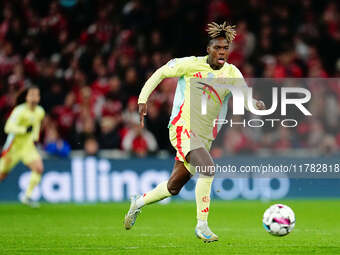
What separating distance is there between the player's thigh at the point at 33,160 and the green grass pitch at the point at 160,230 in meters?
0.76

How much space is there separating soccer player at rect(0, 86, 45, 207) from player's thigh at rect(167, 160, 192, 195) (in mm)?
6656

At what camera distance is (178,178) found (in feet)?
28.9

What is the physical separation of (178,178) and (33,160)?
691cm

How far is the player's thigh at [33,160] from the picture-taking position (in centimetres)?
1508

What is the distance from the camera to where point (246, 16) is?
60.6 feet

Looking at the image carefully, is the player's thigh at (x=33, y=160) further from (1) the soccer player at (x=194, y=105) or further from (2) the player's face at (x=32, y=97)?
(1) the soccer player at (x=194, y=105)

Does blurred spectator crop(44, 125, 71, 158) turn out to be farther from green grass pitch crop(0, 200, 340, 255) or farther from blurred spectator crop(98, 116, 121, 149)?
green grass pitch crop(0, 200, 340, 255)

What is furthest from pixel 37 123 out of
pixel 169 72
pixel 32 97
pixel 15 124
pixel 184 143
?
pixel 184 143

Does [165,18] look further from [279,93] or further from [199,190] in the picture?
[199,190]

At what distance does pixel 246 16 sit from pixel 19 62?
5242 mm

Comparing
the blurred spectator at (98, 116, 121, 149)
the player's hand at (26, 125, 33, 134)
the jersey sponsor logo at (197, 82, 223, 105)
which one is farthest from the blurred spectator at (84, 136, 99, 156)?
the jersey sponsor logo at (197, 82, 223, 105)

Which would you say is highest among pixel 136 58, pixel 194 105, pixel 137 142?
pixel 136 58

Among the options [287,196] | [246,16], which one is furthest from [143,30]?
[287,196]

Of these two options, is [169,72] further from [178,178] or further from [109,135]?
[109,135]
